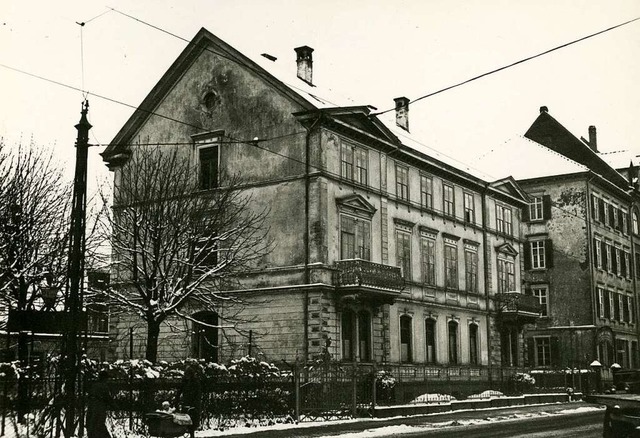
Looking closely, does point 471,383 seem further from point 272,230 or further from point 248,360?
point 248,360

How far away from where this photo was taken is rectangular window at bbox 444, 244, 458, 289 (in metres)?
41.6

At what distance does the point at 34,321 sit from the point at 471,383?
26.7 metres

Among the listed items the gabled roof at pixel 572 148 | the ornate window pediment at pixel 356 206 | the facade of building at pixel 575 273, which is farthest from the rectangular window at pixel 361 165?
the gabled roof at pixel 572 148

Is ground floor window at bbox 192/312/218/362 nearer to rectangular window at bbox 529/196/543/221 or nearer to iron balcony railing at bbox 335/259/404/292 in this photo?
iron balcony railing at bbox 335/259/404/292

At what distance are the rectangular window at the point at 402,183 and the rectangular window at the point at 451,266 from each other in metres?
4.70

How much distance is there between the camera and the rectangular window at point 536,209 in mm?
56844

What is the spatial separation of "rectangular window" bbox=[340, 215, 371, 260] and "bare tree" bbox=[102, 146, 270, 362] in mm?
3229

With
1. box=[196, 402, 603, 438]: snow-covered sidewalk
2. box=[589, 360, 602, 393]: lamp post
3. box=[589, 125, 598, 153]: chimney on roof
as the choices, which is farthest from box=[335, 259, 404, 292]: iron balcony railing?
box=[589, 125, 598, 153]: chimney on roof

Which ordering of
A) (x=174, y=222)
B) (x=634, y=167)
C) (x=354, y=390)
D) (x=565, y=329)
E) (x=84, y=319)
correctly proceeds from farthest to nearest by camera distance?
(x=634, y=167) < (x=565, y=329) < (x=174, y=222) < (x=354, y=390) < (x=84, y=319)

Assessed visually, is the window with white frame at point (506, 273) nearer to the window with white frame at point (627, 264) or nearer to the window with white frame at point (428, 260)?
the window with white frame at point (428, 260)

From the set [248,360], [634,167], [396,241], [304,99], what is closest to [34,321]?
[248,360]

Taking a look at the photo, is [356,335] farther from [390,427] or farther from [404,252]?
[390,427]

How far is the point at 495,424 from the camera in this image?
78.3 feet

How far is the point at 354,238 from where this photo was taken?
34.6m
